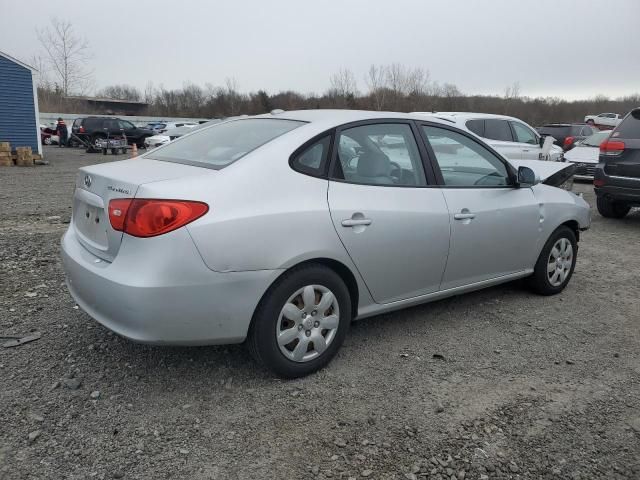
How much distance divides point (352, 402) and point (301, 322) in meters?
0.52

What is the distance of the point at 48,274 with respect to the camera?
4902 mm

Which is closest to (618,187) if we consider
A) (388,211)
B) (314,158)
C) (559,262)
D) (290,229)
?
(559,262)

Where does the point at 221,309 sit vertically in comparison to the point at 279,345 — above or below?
above

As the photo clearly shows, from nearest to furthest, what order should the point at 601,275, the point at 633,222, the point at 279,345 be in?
the point at 279,345 → the point at 601,275 → the point at 633,222

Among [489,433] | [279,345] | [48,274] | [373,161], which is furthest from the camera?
[48,274]

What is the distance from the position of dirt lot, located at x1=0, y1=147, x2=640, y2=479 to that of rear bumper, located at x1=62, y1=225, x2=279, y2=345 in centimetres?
42

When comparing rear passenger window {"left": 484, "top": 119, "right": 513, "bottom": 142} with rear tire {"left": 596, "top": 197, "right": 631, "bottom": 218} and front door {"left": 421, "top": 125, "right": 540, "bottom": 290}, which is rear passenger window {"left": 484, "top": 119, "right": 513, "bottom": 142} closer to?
rear tire {"left": 596, "top": 197, "right": 631, "bottom": 218}

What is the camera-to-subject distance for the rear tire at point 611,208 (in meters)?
8.81

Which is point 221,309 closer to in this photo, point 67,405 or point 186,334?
point 186,334

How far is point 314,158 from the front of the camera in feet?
10.3

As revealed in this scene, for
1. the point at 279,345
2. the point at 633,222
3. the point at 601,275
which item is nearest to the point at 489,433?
the point at 279,345

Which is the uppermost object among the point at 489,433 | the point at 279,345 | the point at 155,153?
the point at 155,153

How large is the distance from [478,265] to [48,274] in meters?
3.81

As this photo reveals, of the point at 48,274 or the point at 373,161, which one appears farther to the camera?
the point at 48,274
